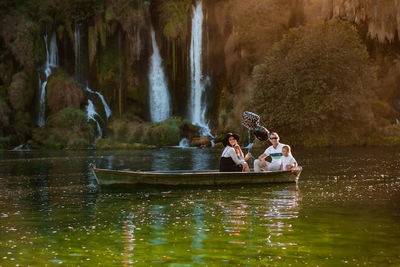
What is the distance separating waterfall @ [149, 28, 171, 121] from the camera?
56.3 meters

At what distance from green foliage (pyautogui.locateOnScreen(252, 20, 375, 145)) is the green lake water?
23440 millimetres

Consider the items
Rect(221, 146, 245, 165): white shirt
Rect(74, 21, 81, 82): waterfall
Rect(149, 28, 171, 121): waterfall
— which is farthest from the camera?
Rect(74, 21, 81, 82): waterfall

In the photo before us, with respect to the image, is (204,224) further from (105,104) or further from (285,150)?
(105,104)

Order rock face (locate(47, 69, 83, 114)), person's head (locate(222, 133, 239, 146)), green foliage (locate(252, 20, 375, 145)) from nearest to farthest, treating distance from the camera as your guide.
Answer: person's head (locate(222, 133, 239, 146))
green foliage (locate(252, 20, 375, 145))
rock face (locate(47, 69, 83, 114))

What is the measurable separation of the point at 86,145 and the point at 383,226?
40.5 m

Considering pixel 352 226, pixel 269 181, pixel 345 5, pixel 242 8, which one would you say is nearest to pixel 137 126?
pixel 242 8

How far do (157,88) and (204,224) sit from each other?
148 feet

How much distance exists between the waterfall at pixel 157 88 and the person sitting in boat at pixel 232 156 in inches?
1442

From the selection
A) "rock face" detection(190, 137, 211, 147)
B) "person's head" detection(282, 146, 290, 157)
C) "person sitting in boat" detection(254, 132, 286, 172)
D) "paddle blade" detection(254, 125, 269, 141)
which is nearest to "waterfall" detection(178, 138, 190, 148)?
"rock face" detection(190, 137, 211, 147)

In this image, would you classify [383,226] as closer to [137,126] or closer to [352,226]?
[352,226]

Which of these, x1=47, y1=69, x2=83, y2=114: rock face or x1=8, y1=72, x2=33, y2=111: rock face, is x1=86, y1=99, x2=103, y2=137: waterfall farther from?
x1=8, y1=72, x2=33, y2=111: rock face

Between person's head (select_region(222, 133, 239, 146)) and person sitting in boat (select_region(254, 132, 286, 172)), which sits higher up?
person's head (select_region(222, 133, 239, 146))

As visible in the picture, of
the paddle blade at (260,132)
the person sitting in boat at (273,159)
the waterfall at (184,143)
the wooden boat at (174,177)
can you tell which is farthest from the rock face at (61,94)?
the person sitting in boat at (273,159)

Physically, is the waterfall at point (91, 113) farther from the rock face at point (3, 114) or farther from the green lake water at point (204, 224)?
the green lake water at point (204, 224)
